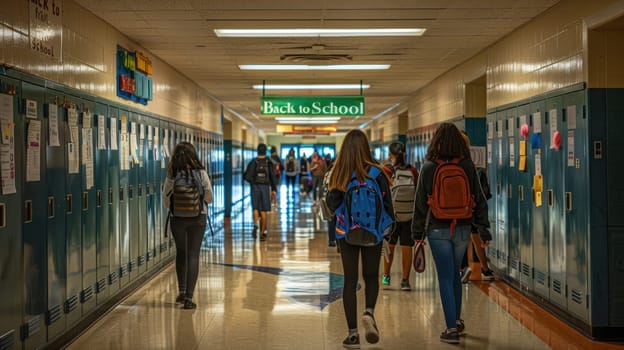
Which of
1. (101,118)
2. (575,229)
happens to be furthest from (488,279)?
(101,118)

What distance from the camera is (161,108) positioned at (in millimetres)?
9609

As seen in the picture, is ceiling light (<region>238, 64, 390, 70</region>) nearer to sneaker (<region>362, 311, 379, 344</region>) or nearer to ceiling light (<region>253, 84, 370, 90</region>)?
ceiling light (<region>253, 84, 370, 90</region>)

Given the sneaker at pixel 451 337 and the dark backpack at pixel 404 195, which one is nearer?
the sneaker at pixel 451 337

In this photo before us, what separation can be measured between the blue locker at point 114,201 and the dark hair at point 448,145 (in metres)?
3.24

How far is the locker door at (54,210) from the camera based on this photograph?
5004 millimetres

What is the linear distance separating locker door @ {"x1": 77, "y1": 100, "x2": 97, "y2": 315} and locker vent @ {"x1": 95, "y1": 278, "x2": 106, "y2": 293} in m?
0.06

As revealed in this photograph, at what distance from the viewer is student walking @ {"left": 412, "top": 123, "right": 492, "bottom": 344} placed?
203 inches

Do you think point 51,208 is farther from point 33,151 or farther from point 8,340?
point 8,340

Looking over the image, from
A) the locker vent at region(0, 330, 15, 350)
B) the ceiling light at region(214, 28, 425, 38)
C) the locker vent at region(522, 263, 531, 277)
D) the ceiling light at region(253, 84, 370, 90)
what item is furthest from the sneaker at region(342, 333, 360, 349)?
the ceiling light at region(253, 84, 370, 90)

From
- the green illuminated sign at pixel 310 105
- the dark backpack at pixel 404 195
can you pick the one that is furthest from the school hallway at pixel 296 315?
the green illuminated sign at pixel 310 105

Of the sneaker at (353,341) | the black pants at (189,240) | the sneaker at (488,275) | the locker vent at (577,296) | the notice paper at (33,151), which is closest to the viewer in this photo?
the notice paper at (33,151)

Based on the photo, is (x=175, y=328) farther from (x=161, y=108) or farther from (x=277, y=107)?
(x=277, y=107)

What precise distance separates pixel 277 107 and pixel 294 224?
4.03m

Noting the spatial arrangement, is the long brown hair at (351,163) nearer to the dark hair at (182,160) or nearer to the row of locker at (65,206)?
the dark hair at (182,160)
